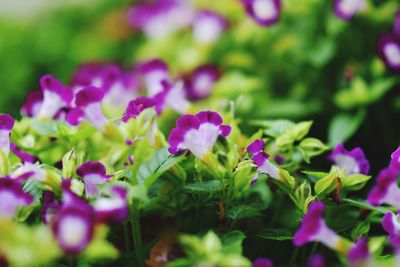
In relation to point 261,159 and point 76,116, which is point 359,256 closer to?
point 261,159

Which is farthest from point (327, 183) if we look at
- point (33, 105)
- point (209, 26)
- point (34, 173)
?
point (209, 26)

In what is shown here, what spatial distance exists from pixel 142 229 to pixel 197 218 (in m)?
0.18

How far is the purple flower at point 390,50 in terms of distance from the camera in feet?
5.38

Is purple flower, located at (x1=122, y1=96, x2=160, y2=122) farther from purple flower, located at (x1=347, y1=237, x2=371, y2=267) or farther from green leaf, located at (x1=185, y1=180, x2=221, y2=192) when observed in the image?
purple flower, located at (x1=347, y1=237, x2=371, y2=267)

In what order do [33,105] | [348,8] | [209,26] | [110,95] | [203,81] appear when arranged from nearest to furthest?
1. [33,105]
2. [110,95]
3. [348,8]
4. [203,81]
5. [209,26]

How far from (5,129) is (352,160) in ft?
2.40

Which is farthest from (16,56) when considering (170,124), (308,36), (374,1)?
(374,1)

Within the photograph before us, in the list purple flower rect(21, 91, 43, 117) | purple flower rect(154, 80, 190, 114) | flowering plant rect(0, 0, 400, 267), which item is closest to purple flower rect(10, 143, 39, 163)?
flowering plant rect(0, 0, 400, 267)

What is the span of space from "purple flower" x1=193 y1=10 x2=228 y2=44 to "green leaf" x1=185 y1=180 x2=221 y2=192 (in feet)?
4.41

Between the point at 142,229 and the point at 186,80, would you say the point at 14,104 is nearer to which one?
the point at 186,80

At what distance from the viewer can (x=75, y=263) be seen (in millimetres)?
1037

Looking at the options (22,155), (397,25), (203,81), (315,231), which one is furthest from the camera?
(203,81)

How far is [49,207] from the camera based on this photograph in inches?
41.3

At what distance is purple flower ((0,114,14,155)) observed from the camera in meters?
1.08
